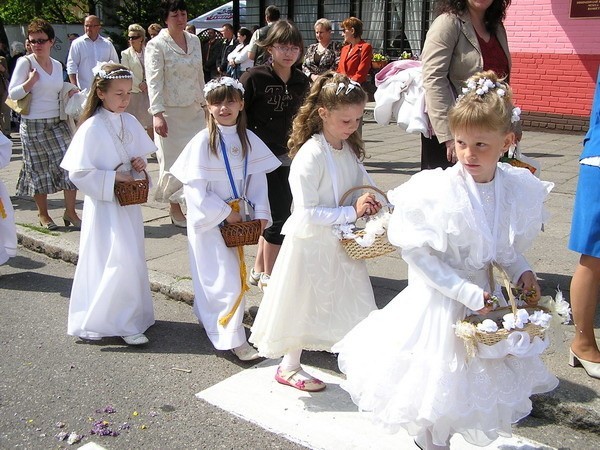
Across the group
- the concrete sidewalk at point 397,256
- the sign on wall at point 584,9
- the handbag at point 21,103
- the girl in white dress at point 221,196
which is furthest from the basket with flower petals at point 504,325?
the sign on wall at point 584,9

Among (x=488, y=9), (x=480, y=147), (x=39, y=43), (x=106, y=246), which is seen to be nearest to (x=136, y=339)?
(x=106, y=246)

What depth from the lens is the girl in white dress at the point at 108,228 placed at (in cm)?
430

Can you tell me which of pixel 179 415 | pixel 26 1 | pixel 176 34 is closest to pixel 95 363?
pixel 179 415

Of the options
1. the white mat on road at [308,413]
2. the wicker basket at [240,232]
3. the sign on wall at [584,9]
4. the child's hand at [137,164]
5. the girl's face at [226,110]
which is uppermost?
the sign on wall at [584,9]

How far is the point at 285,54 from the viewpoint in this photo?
179 inches

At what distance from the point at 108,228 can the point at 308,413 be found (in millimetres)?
1829

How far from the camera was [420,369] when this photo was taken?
2551 mm

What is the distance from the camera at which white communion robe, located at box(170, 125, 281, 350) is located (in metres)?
3.98

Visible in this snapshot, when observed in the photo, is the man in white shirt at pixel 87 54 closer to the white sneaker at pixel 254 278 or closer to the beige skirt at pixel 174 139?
the beige skirt at pixel 174 139

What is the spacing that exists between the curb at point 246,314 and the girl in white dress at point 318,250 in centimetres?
102

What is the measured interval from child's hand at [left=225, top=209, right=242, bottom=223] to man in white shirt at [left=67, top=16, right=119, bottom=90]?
5.93 m

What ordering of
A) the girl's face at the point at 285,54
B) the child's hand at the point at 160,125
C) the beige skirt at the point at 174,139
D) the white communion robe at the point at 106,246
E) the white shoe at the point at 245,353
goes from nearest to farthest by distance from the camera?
the white shoe at the point at 245,353, the white communion robe at the point at 106,246, the girl's face at the point at 285,54, the child's hand at the point at 160,125, the beige skirt at the point at 174,139

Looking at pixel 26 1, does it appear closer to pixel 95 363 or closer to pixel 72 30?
pixel 72 30

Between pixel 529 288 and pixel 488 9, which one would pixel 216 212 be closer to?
pixel 529 288
